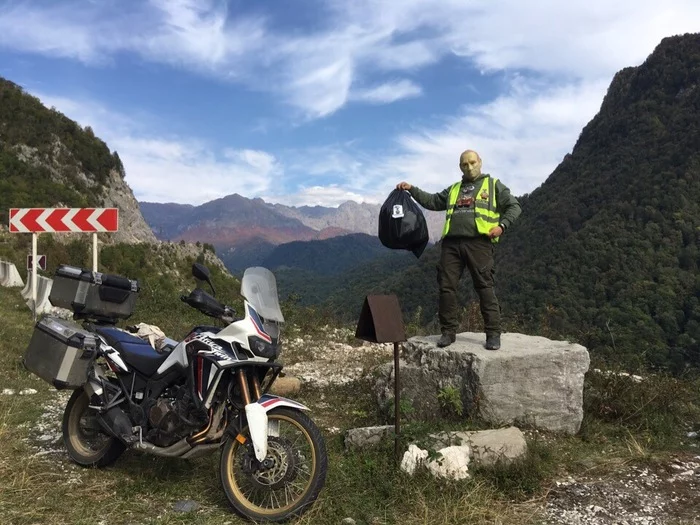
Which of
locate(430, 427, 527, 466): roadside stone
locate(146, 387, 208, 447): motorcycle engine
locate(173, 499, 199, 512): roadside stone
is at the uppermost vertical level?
locate(146, 387, 208, 447): motorcycle engine

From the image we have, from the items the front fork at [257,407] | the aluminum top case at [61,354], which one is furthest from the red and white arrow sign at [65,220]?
the front fork at [257,407]

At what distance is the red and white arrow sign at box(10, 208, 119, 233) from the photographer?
9.49 m

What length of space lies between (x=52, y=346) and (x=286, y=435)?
193 centimetres

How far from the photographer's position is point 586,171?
258 feet

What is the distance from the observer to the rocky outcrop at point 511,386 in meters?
4.86

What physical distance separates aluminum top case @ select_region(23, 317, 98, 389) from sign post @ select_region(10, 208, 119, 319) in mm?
5893

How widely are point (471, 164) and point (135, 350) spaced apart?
11.4ft

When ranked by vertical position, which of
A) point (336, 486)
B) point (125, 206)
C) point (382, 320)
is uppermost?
point (125, 206)

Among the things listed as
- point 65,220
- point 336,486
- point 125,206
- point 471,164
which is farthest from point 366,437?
point 125,206

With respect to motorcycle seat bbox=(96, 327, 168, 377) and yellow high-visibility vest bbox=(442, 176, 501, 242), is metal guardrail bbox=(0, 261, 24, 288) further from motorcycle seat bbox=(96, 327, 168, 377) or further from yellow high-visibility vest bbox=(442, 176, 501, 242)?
yellow high-visibility vest bbox=(442, 176, 501, 242)

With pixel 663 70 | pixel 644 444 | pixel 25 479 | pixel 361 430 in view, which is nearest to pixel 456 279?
pixel 361 430

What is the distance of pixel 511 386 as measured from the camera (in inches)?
193

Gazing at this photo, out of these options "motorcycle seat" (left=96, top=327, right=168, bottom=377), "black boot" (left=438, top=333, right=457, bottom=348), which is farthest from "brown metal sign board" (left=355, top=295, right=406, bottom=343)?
"motorcycle seat" (left=96, top=327, right=168, bottom=377)

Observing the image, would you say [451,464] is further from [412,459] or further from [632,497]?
[632,497]
